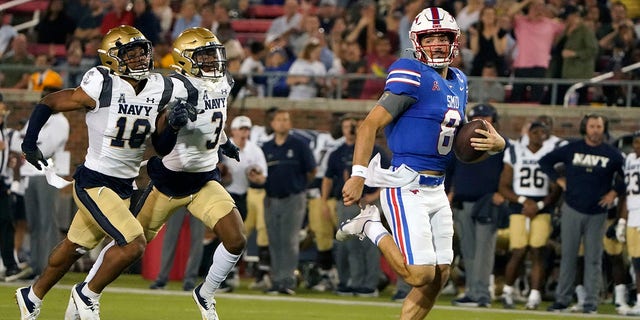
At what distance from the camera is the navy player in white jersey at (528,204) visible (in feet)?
43.5

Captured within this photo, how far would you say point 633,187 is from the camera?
12.7 m

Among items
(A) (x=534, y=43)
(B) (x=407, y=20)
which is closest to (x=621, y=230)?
(A) (x=534, y=43)

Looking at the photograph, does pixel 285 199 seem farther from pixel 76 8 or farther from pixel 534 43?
pixel 76 8

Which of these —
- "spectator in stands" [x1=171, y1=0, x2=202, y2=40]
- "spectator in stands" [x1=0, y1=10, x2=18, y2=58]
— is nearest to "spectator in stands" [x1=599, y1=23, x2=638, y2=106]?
"spectator in stands" [x1=171, y1=0, x2=202, y2=40]

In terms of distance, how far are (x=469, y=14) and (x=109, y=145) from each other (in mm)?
8923

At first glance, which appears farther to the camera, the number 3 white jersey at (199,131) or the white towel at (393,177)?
the number 3 white jersey at (199,131)

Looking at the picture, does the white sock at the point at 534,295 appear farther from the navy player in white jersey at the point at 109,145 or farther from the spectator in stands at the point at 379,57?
the navy player in white jersey at the point at 109,145

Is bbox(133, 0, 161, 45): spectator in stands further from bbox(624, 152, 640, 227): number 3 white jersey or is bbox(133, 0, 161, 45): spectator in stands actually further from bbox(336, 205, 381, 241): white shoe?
bbox(336, 205, 381, 241): white shoe

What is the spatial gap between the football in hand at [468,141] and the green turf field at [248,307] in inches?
136

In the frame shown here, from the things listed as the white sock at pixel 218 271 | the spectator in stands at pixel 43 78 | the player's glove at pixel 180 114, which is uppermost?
the spectator in stands at pixel 43 78

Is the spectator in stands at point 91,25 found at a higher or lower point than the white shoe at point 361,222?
higher

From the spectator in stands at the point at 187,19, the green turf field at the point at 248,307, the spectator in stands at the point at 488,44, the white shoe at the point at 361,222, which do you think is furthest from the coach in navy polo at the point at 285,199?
the white shoe at the point at 361,222

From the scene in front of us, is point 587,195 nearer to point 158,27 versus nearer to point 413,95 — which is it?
point 413,95

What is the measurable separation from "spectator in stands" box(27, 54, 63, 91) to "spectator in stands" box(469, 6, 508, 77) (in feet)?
15.9
